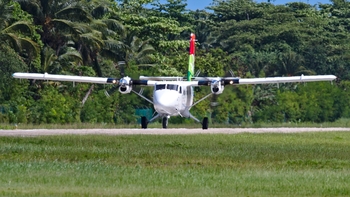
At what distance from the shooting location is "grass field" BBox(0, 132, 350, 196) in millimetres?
16125

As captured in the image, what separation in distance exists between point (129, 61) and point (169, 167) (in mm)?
39128

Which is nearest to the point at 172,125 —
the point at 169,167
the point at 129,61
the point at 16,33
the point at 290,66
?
the point at 16,33

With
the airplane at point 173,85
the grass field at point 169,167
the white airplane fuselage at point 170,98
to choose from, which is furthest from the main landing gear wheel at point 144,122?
the grass field at point 169,167

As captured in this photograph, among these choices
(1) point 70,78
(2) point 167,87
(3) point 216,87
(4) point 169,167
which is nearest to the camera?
(4) point 169,167

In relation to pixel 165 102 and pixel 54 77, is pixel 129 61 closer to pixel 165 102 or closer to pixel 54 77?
pixel 54 77

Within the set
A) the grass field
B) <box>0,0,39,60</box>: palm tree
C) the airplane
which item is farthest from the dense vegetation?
the grass field

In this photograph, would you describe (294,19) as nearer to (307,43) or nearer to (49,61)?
(307,43)

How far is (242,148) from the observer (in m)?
27.0

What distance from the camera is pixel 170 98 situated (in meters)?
42.2

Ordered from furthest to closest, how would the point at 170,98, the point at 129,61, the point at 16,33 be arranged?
the point at 129,61
the point at 16,33
the point at 170,98

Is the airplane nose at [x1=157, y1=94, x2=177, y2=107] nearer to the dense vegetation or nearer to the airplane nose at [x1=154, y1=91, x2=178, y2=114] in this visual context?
the airplane nose at [x1=154, y1=91, x2=178, y2=114]

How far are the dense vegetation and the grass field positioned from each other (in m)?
18.8

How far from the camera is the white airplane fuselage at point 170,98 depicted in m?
42.1

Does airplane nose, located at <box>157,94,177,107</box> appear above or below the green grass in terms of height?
above
